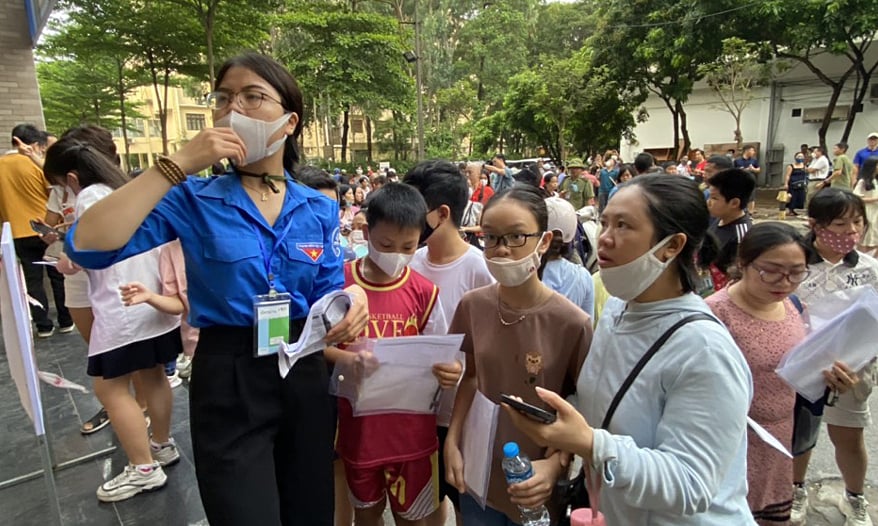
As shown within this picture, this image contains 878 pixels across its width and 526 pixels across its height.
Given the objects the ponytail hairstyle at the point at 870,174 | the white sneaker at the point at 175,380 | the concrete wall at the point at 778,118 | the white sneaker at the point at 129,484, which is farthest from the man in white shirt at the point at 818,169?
the white sneaker at the point at 129,484

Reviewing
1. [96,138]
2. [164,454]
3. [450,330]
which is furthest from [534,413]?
[96,138]

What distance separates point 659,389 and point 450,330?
0.88m

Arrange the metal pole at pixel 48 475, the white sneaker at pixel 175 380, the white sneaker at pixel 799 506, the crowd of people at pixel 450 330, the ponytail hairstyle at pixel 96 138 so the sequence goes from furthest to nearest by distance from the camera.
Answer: the white sneaker at pixel 175 380 < the ponytail hairstyle at pixel 96 138 < the white sneaker at pixel 799 506 < the metal pole at pixel 48 475 < the crowd of people at pixel 450 330

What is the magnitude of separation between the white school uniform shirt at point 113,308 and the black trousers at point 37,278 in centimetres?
373

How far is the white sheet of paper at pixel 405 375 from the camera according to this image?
5.42 feet

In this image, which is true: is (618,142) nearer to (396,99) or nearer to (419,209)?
(396,99)

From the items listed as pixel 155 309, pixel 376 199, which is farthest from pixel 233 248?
pixel 155 309

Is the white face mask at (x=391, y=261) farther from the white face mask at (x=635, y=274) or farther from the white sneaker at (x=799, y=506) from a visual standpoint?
the white sneaker at (x=799, y=506)

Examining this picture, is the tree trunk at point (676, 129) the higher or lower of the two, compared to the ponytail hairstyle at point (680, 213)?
higher

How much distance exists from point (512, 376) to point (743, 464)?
2.26ft

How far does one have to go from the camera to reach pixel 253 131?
4.80 ft

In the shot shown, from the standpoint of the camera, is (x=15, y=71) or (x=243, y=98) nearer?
(x=243, y=98)

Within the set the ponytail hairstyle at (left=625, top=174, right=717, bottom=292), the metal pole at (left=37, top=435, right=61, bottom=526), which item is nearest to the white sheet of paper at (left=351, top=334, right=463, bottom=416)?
the ponytail hairstyle at (left=625, top=174, right=717, bottom=292)

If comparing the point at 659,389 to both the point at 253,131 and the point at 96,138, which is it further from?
the point at 96,138
